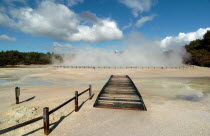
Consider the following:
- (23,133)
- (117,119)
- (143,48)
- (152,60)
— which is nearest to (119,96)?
(117,119)

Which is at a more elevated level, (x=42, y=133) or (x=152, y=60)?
(x=152, y=60)

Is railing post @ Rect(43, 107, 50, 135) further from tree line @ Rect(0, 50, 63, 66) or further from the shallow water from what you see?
tree line @ Rect(0, 50, 63, 66)

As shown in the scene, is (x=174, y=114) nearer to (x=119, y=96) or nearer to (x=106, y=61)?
(x=119, y=96)

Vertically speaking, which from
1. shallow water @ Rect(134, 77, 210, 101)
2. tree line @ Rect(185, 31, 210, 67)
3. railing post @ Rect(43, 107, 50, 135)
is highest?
tree line @ Rect(185, 31, 210, 67)

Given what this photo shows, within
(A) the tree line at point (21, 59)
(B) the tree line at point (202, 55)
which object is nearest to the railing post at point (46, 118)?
(B) the tree line at point (202, 55)

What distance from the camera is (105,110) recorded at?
24.1ft

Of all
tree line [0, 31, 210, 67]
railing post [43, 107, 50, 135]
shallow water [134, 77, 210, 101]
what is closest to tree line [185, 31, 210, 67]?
tree line [0, 31, 210, 67]

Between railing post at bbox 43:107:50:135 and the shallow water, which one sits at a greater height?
railing post at bbox 43:107:50:135

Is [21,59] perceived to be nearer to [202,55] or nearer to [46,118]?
[46,118]

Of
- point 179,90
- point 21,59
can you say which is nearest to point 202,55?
point 179,90

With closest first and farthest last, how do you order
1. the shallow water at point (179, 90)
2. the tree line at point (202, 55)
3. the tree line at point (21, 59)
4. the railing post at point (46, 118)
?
the railing post at point (46, 118), the shallow water at point (179, 90), the tree line at point (202, 55), the tree line at point (21, 59)

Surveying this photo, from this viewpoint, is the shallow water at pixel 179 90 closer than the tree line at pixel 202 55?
Yes

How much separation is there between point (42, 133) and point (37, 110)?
9.72 feet

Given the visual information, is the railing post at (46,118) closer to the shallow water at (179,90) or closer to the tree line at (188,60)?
the shallow water at (179,90)
